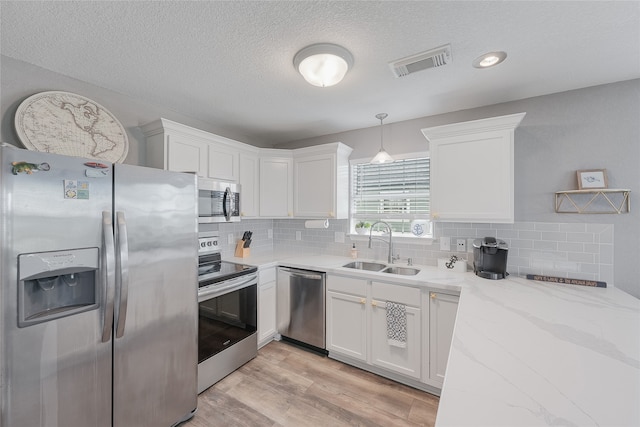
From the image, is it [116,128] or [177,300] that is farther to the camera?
[116,128]

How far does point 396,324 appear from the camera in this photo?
222 cm

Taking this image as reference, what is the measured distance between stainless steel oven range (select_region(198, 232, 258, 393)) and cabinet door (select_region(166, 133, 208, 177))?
0.73 metres

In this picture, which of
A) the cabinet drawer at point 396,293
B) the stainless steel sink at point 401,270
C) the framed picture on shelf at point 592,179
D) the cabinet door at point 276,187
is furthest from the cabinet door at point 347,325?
the framed picture on shelf at point 592,179

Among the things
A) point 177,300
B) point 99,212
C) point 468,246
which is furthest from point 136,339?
point 468,246

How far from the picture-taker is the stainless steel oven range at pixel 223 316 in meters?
2.07

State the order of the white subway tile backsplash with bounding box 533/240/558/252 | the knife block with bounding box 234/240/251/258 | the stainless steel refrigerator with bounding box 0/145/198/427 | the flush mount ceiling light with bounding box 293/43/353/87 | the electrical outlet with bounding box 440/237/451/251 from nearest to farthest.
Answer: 1. the stainless steel refrigerator with bounding box 0/145/198/427
2. the flush mount ceiling light with bounding box 293/43/353/87
3. the white subway tile backsplash with bounding box 533/240/558/252
4. the electrical outlet with bounding box 440/237/451/251
5. the knife block with bounding box 234/240/251/258

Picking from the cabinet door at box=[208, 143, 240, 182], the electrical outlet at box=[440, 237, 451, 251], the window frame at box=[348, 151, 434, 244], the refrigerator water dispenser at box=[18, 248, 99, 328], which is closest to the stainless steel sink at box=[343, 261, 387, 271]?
the window frame at box=[348, 151, 434, 244]

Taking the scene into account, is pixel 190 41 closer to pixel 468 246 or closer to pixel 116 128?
pixel 116 128

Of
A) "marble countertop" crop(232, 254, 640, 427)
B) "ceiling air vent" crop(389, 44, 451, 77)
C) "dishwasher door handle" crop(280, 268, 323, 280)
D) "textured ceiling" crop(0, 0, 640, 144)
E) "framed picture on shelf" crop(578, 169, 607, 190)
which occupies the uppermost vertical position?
"textured ceiling" crop(0, 0, 640, 144)

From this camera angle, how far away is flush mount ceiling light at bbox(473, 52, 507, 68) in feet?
5.42

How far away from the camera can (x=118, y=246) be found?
1419 millimetres

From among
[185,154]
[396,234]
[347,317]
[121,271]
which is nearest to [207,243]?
[185,154]

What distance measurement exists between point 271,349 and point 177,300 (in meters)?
1.38

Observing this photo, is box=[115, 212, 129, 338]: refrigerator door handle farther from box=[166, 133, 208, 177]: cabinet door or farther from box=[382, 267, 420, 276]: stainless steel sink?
box=[382, 267, 420, 276]: stainless steel sink
